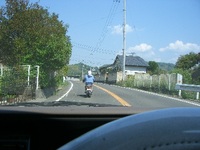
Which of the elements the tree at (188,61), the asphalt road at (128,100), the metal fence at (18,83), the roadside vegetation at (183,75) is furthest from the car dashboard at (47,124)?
the tree at (188,61)

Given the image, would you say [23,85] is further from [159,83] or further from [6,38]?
[159,83]

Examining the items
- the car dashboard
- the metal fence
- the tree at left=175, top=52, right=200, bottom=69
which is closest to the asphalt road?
the metal fence

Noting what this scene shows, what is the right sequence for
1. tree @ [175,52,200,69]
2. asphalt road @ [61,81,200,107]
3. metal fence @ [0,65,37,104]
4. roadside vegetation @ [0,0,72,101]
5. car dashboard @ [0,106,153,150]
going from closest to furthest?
car dashboard @ [0,106,153,150] → metal fence @ [0,65,37,104] → asphalt road @ [61,81,200,107] → roadside vegetation @ [0,0,72,101] → tree @ [175,52,200,69]

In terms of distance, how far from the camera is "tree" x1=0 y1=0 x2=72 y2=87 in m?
20.1

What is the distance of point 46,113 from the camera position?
3.41 meters

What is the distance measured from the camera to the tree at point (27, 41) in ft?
65.9

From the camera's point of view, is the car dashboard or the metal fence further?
the metal fence

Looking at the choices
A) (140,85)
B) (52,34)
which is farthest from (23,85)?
(140,85)

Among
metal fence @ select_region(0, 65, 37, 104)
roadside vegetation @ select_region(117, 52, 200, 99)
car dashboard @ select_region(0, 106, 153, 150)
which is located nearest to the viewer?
car dashboard @ select_region(0, 106, 153, 150)

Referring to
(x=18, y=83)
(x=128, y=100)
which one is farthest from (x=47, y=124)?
(x=128, y=100)

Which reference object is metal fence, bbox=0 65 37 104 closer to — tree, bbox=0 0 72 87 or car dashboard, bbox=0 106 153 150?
tree, bbox=0 0 72 87

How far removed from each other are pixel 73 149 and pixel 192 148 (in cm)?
50

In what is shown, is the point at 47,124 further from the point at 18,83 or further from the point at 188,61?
the point at 188,61

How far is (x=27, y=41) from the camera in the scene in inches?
818
